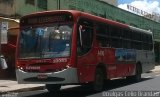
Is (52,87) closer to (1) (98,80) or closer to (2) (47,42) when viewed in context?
(1) (98,80)

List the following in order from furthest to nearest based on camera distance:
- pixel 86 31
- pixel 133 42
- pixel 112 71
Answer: pixel 133 42
pixel 112 71
pixel 86 31

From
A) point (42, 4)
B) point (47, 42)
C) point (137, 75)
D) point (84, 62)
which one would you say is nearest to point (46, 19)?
point (47, 42)

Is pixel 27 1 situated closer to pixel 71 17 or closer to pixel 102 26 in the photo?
pixel 102 26

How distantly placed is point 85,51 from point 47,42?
1557 millimetres

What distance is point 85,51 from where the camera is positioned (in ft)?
56.5

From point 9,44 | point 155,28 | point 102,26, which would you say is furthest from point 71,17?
point 155,28

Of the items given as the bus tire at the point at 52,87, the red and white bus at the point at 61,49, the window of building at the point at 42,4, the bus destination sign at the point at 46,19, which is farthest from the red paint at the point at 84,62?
the window of building at the point at 42,4

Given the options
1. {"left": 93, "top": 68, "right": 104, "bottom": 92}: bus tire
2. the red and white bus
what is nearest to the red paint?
the red and white bus

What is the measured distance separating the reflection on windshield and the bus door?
49 centimetres

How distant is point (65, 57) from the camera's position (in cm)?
1630

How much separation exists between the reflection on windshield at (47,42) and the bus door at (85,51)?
49cm

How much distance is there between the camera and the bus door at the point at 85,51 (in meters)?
16.7

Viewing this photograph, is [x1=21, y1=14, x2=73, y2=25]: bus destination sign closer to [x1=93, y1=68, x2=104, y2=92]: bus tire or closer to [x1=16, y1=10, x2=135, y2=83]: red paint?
[x1=16, y1=10, x2=135, y2=83]: red paint

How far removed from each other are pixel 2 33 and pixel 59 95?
3.69 m
